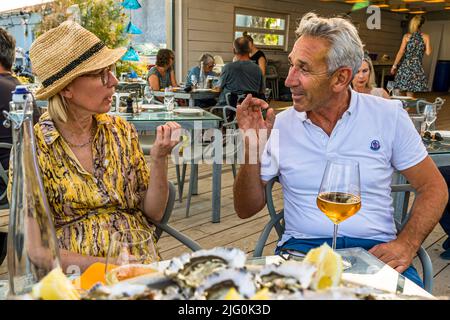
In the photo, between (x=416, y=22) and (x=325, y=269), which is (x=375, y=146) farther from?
(x=416, y=22)

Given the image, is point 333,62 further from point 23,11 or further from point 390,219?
point 23,11

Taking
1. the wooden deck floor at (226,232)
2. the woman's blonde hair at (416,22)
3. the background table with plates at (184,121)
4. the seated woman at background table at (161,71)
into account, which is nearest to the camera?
the wooden deck floor at (226,232)

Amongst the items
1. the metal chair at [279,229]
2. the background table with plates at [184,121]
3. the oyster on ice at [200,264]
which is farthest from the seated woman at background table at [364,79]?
the oyster on ice at [200,264]

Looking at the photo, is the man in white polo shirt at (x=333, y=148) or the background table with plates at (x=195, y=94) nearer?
the man in white polo shirt at (x=333, y=148)

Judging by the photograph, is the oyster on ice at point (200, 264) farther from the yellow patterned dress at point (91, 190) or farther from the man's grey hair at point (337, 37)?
the man's grey hair at point (337, 37)

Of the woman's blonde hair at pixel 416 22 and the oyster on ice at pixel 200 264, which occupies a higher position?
the woman's blonde hair at pixel 416 22

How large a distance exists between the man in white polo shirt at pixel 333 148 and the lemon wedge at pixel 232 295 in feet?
3.72

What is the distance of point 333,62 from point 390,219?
643 mm

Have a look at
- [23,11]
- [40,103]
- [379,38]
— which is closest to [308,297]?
[40,103]

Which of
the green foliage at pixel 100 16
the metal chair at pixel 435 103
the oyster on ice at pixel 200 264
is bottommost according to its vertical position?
the metal chair at pixel 435 103

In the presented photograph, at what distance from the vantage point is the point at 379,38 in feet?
52.7

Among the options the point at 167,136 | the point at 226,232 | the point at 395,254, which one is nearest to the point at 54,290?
the point at 167,136

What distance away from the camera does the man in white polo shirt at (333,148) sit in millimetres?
1572

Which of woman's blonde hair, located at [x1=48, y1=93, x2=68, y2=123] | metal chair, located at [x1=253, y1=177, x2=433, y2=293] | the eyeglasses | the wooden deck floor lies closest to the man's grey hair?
metal chair, located at [x1=253, y1=177, x2=433, y2=293]
